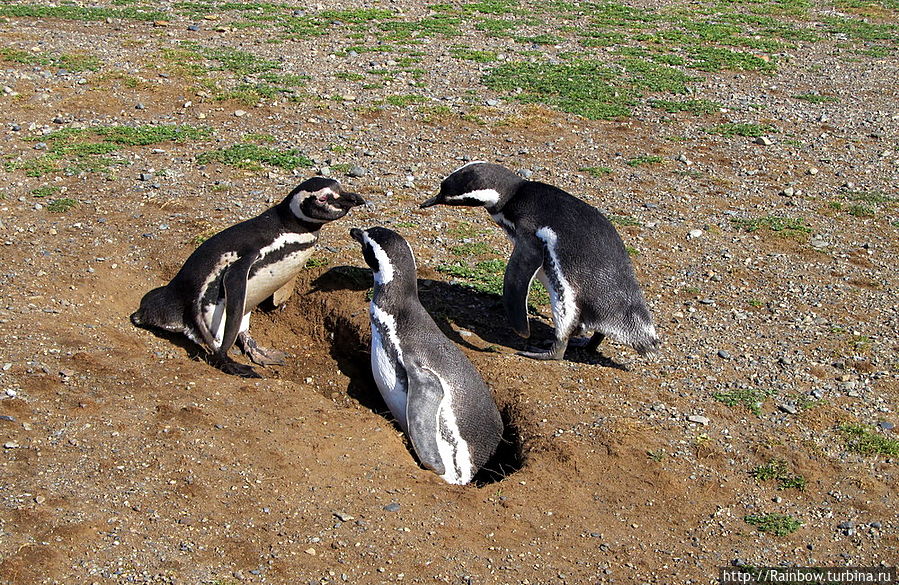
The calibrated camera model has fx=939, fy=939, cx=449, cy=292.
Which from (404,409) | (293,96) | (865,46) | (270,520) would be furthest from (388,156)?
(865,46)

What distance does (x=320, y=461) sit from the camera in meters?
4.29

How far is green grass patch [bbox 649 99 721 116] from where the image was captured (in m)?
9.65

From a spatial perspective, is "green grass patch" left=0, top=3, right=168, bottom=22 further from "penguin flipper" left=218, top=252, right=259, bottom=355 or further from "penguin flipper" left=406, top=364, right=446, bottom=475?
"penguin flipper" left=406, top=364, right=446, bottom=475

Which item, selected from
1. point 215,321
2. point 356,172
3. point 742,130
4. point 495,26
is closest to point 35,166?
point 356,172

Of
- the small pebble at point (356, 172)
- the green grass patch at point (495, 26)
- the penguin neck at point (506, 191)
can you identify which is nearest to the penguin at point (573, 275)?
the penguin neck at point (506, 191)

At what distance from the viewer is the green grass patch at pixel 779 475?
4.36 metres

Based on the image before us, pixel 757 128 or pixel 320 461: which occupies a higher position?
pixel 757 128

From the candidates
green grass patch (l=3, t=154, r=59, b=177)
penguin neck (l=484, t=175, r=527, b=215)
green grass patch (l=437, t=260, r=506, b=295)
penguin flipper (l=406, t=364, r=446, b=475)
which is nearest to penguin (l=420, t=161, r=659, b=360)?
penguin neck (l=484, t=175, r=527, b=215)

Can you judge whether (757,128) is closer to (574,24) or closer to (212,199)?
(574,24)

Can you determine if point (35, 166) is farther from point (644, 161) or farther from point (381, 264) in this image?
point (644, 161)

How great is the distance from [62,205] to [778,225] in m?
5.32

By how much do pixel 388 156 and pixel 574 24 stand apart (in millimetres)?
5566

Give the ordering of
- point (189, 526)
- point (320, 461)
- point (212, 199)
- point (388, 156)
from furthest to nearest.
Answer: point (388, 156) → point (212, 199) → point (320, 461) → point (189, 526)

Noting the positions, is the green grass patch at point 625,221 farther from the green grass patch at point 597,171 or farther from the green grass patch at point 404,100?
the green grass patch at point 404,100
